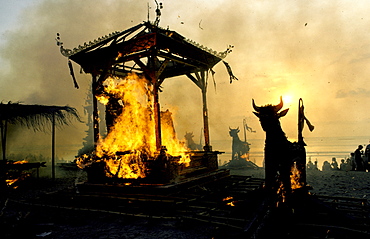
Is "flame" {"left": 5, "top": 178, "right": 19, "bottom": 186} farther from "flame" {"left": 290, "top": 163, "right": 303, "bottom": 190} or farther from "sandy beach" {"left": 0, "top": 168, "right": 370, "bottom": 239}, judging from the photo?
"flame" {"left": 290, "top": 163, "right": 303, "bottom": 190}

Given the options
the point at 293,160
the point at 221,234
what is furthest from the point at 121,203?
the point at 293,160

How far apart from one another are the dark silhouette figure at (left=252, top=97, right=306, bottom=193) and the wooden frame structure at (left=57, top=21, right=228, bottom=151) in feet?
15.2

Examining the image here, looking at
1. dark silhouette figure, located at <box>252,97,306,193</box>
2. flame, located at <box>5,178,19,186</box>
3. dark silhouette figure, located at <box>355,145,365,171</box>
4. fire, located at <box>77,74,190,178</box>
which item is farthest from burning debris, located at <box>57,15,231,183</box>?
dark silhouette figure, located at <box>355,145,365,171</box>

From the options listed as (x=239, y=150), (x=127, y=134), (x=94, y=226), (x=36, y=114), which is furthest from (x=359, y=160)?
(x=36, y=114)

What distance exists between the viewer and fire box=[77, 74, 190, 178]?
10016 mm

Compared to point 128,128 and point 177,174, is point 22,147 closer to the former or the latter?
point 128,128

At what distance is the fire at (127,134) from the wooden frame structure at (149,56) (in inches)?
27.9

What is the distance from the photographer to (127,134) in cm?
1116

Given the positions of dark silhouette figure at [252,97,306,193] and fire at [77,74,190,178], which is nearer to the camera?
dark silhouette figure at [252,97,306,193]

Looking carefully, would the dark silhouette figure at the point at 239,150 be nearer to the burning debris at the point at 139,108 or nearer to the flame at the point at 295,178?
the burning debris at the point at 139,108

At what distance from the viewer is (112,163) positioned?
34.0ft

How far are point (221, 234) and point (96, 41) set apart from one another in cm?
985

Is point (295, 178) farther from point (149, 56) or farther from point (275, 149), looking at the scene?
point (149, 56)

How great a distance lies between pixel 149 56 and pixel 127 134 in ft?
12.1
